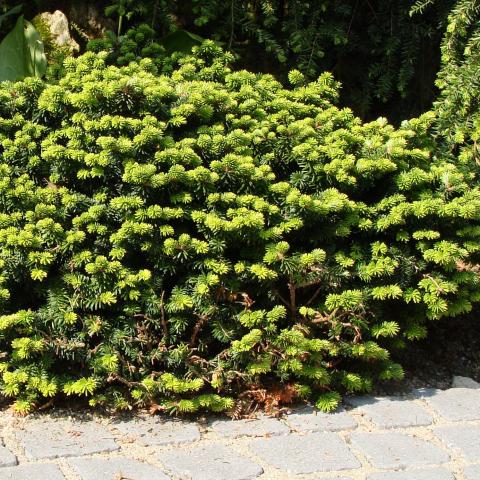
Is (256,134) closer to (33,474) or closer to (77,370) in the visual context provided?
(77,370)

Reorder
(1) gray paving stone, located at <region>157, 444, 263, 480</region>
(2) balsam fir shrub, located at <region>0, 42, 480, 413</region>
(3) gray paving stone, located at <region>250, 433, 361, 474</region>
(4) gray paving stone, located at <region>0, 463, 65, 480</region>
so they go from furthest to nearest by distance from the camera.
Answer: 1. (2) balsam fir shrub, located at <region>0, 42, 480, 413</region>
2. (3) gray paving stone, located at <region>250, 433, 361, 474</region>
3. (1) gray paving stone, located at <region>157, 444, 263, 480</region>
4. (4) gray paving stone, located at <region>0, 463, 65, 480</region>

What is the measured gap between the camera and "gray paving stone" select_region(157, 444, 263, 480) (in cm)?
291

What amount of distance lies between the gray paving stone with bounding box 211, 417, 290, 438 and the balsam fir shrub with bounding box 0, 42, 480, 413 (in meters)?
0.09

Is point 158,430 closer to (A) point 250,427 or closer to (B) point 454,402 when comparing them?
(A) point 250,427

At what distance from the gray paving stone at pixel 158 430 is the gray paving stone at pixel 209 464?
9 centimetres

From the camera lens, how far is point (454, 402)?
3.66 metres

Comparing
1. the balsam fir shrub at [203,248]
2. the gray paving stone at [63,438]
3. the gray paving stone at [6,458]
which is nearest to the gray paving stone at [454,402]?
the balsam fir shrub at [203,248]

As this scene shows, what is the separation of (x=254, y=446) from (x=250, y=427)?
16 centimetres

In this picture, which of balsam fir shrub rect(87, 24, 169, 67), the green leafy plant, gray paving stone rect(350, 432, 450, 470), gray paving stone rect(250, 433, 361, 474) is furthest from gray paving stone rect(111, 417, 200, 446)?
the green leafy plant

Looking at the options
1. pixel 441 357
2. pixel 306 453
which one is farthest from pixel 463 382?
pixel 306 453

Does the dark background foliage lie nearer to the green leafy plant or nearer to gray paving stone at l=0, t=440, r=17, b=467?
the green leafy plant

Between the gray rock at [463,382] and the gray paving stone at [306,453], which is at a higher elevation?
the gray paving stone at [306,453]

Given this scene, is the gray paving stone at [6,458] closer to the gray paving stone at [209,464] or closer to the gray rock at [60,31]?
the gray paving stone at [209,464]

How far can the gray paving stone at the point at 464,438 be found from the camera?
3.20 meters
